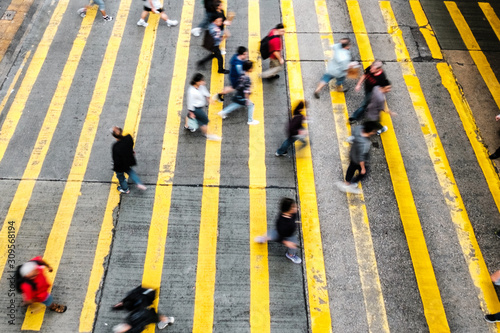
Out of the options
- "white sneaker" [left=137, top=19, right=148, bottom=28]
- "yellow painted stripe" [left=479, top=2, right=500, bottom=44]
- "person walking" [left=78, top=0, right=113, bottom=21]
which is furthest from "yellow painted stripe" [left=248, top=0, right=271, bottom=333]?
"yellow painted stripe" [left=479, top=2, right=500, bottom=44]

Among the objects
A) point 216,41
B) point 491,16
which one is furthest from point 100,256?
point 491,16

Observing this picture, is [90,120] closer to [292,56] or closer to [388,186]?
[292,56]

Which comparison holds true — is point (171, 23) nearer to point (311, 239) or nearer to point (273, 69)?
point (273, 69)

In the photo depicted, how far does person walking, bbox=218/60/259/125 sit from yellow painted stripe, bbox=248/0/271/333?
0.49 m

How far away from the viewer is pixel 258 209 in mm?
7402

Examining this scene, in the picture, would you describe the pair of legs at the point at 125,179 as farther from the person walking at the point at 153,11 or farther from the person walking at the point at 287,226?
the person walking at the point at 153,11

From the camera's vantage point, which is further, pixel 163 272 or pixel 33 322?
pixel 163 272

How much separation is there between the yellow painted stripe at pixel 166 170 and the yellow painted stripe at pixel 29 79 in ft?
12.1

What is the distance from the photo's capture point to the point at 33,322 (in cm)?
607

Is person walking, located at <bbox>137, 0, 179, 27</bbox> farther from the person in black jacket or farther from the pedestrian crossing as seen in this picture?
the person in black jacket

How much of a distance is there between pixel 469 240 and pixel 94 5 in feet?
40.3

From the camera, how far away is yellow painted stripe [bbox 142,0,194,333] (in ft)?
21.9

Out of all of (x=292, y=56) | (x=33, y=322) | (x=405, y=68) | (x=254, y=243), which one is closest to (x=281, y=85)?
(x=292, y=56)

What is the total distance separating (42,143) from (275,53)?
599 centimetres
